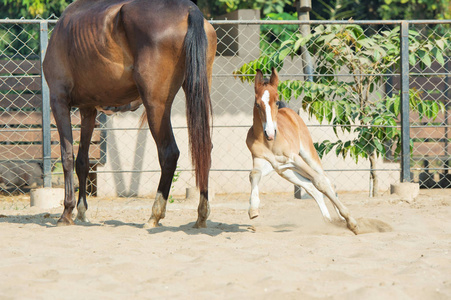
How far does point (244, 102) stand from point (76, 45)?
3831 millimetres

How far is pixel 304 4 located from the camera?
769 centimetres

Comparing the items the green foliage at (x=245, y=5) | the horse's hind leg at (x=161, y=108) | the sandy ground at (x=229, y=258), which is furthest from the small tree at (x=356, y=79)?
the green foliage at (x=245, y=5)

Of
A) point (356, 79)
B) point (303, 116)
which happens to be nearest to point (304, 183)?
point (356, 79)

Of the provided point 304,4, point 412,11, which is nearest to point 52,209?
point 304,4

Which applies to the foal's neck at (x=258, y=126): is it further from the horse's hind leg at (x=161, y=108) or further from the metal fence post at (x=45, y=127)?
the metal fence post at (x=45, y=127)

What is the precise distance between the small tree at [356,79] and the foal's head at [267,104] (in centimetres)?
226

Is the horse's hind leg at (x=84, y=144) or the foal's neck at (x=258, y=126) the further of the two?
the horse's hind leg at (x=84, y=144)

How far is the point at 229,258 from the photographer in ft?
11.5

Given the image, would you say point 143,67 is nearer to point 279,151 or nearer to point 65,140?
point 65,140

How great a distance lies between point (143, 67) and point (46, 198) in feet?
8.38

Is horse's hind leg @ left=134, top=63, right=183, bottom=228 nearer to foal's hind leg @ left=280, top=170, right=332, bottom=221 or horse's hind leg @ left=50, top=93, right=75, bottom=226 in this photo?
horse's hind leg @ left=50, top=93, right=75, bottom=226

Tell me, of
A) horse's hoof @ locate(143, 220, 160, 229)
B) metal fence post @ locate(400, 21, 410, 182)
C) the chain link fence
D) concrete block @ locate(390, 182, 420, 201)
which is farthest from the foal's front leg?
metal fence post @ locate(400, 21, 410, 182)

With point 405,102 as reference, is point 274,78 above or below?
above

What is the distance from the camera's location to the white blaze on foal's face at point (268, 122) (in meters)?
4.24
